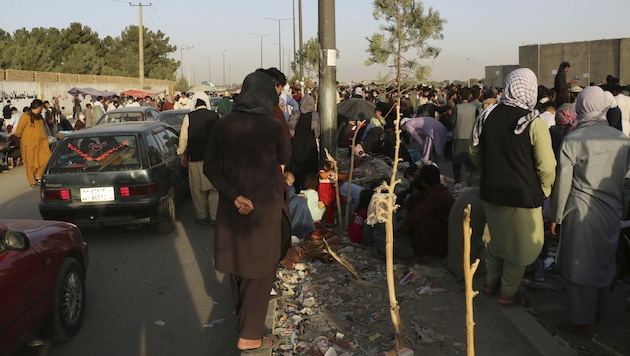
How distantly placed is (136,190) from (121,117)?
740 centimetres

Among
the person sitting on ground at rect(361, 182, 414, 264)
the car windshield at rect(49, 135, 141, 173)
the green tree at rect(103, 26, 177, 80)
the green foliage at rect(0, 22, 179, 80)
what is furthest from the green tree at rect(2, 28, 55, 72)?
the person sitting on ground at rect(361, 182, 414, 264)

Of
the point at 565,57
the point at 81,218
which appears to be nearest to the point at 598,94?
the point at 81,218

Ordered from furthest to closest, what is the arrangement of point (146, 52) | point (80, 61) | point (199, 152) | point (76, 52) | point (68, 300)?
point (146, 52) < point (76, 52) < point (80, 61) < point (199, 152) < point (68, 300)

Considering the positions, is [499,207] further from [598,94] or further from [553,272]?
[553,272]

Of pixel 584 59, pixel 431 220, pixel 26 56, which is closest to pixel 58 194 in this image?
pixel 431 220

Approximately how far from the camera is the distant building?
29156mm

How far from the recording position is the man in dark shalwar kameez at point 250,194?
3650 mm

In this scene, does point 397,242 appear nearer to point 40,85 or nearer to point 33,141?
point 33,141

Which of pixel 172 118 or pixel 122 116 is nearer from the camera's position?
pixel 122 116

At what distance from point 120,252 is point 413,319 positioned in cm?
419

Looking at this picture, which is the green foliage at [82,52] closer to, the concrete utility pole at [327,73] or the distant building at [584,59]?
the distant building at [584,59]

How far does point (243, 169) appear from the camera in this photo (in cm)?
365

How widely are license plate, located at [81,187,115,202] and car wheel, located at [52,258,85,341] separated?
231 cm

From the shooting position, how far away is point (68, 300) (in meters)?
4.55
